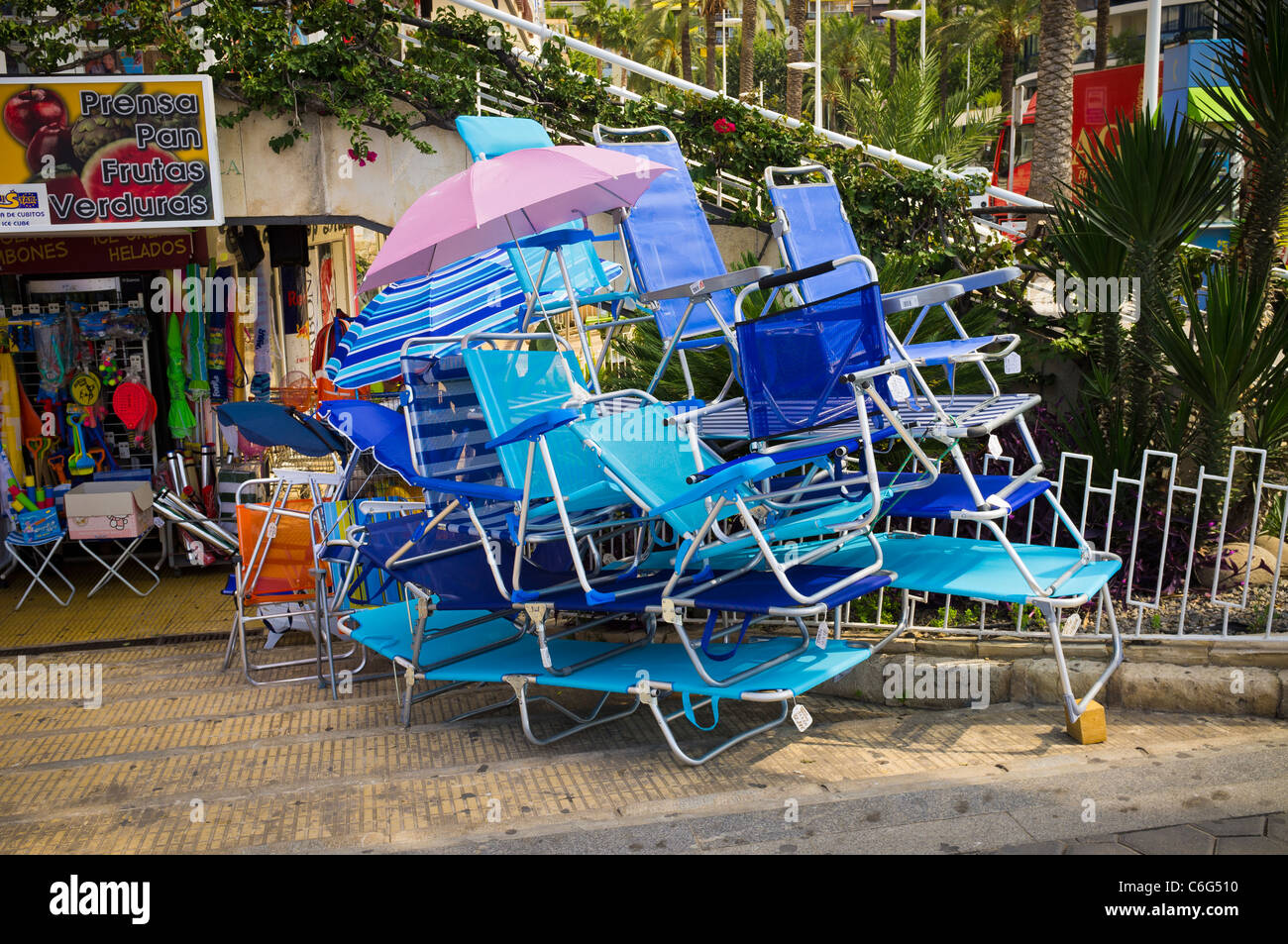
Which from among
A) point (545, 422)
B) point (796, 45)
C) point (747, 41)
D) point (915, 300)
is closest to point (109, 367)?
point (545, 422)

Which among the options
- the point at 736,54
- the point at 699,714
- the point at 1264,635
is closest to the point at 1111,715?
the point at 1264,635

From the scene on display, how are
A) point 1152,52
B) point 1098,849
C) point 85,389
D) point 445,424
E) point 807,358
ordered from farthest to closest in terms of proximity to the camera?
point 1152,52 → point 85,389 → point 445,424 → point 807,358 → point 1098,849

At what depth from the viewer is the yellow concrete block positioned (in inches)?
174

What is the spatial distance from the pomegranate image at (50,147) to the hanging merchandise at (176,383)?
64.8 inches

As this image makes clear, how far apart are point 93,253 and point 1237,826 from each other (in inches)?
324

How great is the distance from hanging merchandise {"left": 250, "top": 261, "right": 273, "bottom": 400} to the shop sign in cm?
217

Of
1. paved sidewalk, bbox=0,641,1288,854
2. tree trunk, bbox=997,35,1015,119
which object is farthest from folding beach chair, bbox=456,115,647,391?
tree trunk, bbox=997,35,1015,119

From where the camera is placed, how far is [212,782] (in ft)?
14.4

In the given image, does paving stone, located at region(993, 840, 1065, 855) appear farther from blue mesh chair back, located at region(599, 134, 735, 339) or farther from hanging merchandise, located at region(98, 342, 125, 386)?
hanging merchandise, located at region(98, 342, 125, 386)

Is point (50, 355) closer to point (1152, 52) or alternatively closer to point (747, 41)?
point (1152, 52)

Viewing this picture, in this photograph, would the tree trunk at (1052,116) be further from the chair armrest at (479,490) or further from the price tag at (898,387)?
the chair armrest at (479,490)

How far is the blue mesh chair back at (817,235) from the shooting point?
623 centimetres

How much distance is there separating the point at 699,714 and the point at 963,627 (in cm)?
130

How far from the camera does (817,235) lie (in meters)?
6.43
